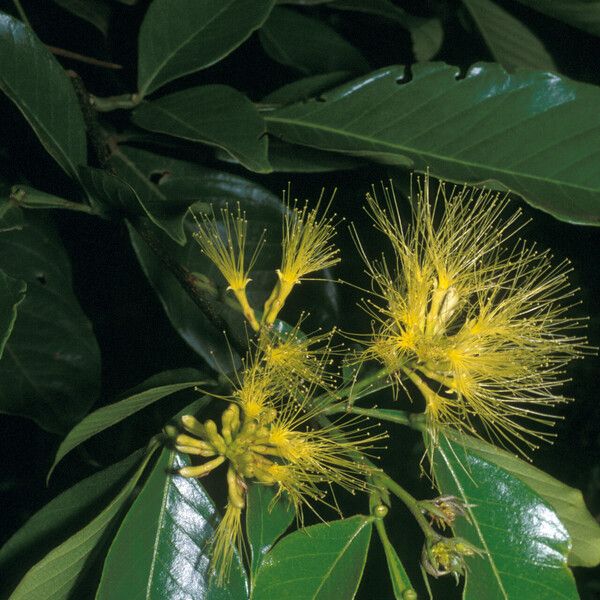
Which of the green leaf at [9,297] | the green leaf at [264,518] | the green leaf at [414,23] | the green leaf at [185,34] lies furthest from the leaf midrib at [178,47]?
the green leaf at [264,518]

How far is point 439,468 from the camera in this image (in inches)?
49.5

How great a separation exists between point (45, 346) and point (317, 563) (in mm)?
723

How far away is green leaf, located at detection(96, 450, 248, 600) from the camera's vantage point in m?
1.10

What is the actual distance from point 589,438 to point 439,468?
1.82 m

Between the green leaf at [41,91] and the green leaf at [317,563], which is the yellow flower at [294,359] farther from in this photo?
the green leaf at [41,91]

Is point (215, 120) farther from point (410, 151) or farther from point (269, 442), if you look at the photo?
point (269, 442)

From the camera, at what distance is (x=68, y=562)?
114 cm

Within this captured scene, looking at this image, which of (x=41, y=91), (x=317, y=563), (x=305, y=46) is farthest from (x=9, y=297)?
(x=305, y=46)

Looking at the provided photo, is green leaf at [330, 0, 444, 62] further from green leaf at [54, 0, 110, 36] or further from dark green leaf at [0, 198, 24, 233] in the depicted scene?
dark green leaf at [0, 198, 24, 233]

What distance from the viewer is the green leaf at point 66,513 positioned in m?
1.32

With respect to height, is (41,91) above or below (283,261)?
above

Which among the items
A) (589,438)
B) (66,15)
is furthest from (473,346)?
(589,438)

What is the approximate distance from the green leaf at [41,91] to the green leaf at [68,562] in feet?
1.67

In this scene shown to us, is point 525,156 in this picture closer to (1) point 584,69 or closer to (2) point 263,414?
(2) point 263,414
